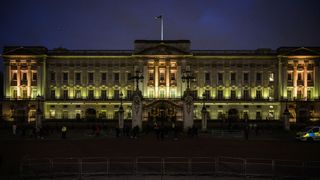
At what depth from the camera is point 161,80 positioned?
8581 centimetres

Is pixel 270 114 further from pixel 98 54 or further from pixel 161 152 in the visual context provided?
pixel 161 152

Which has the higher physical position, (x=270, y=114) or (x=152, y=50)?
(x=152, y=50)

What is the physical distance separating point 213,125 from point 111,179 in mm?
46400

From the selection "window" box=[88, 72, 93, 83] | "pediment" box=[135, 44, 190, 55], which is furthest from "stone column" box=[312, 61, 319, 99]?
"window" box=[88, 72, 93, 83]

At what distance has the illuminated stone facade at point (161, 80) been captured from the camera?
84.8 metres

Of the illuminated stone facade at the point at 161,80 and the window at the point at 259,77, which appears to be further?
the window at the point at 259,77

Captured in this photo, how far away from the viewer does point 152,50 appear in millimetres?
84938

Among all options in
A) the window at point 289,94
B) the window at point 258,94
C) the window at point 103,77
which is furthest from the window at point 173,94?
the window at point 289,94

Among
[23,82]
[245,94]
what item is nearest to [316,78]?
[245,94]

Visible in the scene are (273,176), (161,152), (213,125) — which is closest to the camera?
(273,176)

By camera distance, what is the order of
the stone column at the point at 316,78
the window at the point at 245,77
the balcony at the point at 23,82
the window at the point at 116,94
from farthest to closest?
the window at the point at 245,77 → the window at the point at 116,94 → the balcony at the point at 23,82 → the stone column at the point at 316,78

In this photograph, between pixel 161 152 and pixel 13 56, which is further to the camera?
pixel 13 56

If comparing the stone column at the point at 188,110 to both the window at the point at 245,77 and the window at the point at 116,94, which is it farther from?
the window at the point at 245,77

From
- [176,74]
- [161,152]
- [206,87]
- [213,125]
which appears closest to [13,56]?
[176,74]
